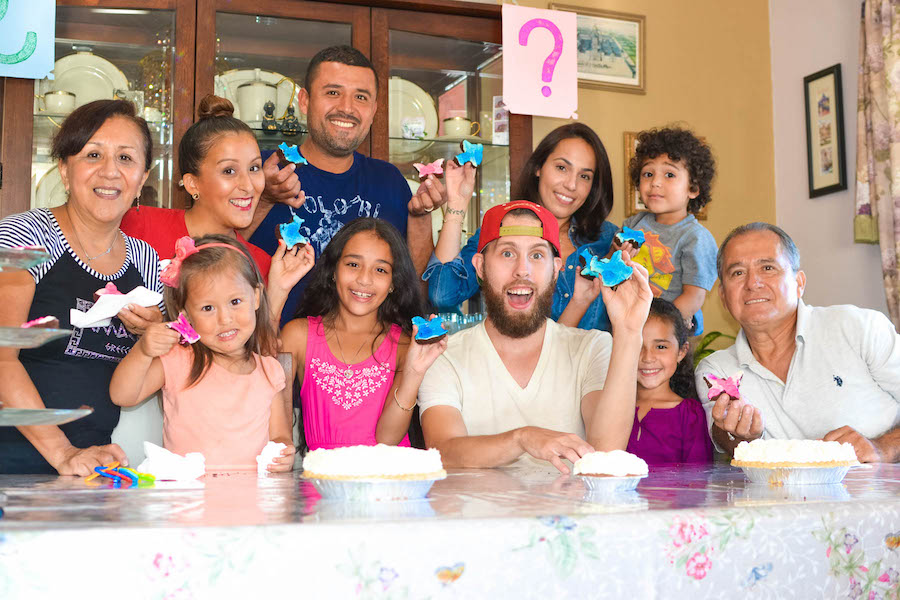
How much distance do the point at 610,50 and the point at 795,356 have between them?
238cm

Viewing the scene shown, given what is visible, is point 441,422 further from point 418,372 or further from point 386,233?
point 386,233

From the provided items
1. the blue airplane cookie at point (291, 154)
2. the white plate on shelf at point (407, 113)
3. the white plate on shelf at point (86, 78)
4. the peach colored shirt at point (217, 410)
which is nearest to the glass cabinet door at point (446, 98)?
the white plate on shelf at point (407, 113)

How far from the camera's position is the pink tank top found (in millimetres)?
2496

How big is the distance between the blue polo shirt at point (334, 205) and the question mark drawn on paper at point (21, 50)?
1.00 m

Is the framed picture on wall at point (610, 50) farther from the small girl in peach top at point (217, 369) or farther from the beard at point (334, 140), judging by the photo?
the small girl in peach top at point (217, 369)

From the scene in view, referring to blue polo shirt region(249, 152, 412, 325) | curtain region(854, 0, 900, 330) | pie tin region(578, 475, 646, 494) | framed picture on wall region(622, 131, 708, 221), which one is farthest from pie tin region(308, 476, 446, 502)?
framed picture on wall region(622, 131, 708, 221)

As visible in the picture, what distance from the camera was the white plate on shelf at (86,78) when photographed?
341cm

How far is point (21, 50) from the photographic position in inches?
127

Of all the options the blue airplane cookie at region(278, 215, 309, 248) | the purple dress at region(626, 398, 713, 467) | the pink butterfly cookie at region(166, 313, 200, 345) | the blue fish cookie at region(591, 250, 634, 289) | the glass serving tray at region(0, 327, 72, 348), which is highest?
the blue airplane cookie at region(278, 215, 309, 248)

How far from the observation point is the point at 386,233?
8.76ft

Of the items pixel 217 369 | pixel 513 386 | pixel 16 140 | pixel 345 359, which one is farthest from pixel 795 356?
pixel 16 140

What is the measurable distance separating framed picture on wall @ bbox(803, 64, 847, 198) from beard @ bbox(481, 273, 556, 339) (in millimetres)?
2429

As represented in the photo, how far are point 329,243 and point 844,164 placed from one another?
8.94ft

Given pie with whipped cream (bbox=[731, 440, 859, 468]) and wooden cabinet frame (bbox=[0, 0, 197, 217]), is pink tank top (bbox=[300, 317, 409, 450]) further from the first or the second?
wooden cabinet frame (bbox=[0, 0, 197, 217])
